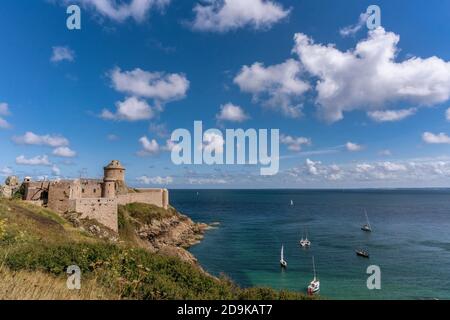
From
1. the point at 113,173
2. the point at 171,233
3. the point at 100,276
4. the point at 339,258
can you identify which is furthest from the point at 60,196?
the point at 339,258

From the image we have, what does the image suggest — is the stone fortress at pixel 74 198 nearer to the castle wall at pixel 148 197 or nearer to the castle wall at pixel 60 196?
the castle wall at pixel 60 196

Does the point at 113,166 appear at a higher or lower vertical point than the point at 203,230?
higher

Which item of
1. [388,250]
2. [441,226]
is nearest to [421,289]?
[388,250]

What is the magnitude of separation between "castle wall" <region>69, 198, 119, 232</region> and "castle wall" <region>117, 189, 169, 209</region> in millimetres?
19802

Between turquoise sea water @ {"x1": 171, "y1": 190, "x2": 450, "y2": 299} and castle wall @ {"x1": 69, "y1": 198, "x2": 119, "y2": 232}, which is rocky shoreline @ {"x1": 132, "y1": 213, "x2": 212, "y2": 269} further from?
castle wall @ {"x1": 69, "y1": 198, "x2": 119, "y2": 232}

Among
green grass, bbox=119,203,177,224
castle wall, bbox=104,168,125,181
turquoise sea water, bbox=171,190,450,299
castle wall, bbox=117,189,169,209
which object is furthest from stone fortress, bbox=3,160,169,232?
turquoise sea water, bbox=171,190,450,299

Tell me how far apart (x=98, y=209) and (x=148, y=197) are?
96.7ft

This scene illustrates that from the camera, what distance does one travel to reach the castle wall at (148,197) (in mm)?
64525

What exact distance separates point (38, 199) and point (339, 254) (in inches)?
1881

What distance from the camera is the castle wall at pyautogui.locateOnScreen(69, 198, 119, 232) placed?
39562mm

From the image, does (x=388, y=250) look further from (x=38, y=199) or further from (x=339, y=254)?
(x=38, y=199)

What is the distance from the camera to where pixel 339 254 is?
5622cm

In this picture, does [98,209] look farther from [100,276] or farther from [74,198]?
[100,276]
